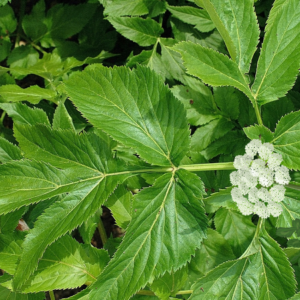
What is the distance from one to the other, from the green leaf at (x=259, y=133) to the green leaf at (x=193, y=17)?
979 mm

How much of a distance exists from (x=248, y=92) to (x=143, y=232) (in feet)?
2.79

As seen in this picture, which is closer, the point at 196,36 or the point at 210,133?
the point at 210,133

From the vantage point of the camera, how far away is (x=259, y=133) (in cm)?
→ 155

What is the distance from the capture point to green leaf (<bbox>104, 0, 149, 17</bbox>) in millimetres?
2232

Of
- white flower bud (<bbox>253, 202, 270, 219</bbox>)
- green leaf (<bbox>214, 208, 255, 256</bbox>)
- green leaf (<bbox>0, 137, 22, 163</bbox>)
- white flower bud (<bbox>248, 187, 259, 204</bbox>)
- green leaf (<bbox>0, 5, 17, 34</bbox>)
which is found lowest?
green leaf (<bbox>214, 208, 255, 256</bbox>)

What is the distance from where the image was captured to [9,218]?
1981mm

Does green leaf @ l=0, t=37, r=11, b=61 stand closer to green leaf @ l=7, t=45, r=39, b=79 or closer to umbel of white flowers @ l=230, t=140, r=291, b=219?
green leaf @ l=7, t=45, r=39, b=79

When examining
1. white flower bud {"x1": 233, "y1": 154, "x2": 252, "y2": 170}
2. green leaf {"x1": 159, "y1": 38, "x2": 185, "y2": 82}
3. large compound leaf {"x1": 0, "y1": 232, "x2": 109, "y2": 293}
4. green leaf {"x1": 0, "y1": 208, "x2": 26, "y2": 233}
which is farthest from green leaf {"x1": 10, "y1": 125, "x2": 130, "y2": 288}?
green leaf {"x1": 159, "y1": 38, "x2": 185, "y2": 82}

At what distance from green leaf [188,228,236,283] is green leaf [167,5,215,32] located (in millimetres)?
1315

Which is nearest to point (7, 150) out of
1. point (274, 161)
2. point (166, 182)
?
point (166, 182)

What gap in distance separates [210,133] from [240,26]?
2.25ft

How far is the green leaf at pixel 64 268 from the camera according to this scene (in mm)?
1834

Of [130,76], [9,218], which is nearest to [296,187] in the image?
[130,76]

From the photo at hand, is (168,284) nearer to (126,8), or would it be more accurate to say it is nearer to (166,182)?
(166,182)
